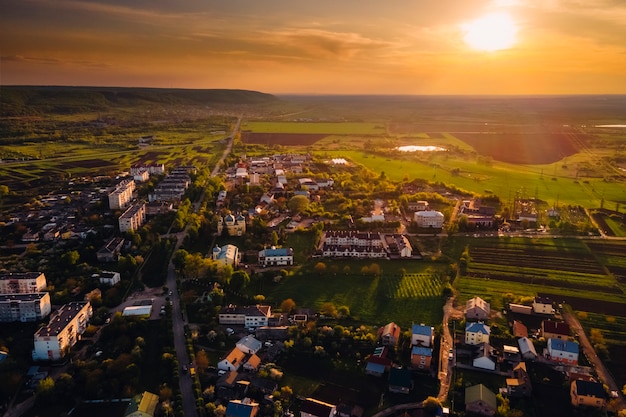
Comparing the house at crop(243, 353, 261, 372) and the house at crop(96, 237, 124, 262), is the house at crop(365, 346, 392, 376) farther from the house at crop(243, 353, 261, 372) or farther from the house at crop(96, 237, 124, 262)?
the house at crop(96, 237, 124, 262)

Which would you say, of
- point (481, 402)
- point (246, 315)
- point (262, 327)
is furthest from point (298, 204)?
point (481, 402)

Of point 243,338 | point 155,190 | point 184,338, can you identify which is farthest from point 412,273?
point 155,190

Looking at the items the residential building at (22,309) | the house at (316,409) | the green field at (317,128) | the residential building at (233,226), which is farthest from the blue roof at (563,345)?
the green field at (317,128)

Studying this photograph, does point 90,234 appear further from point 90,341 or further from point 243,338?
point 243,338

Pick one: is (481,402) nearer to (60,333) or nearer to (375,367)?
(375,367)

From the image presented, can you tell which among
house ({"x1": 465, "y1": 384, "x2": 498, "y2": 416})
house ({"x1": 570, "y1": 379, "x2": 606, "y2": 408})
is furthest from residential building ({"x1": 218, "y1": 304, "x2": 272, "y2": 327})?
house ({"x1": 570, "y1": 379, "x2": 606, "y2": 408})

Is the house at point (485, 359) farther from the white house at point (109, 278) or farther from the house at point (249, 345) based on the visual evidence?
the white house at point (109, 278)

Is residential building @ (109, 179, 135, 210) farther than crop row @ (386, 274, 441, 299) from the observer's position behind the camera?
Yes
